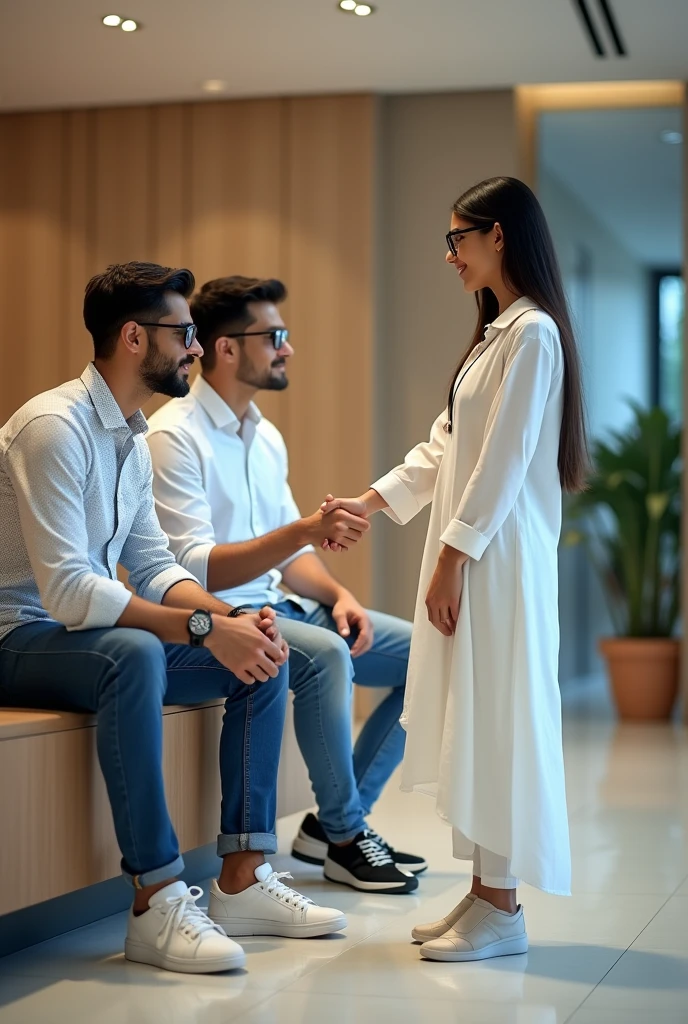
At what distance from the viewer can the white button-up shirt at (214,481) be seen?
3.11 meters

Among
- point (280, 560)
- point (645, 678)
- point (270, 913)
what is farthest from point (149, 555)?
point (645, 678)

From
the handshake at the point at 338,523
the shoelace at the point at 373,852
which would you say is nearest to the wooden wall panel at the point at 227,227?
the shoelace at the point at 373,852

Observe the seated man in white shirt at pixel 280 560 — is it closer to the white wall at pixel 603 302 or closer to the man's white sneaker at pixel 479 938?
the man's white sneaker at pixel 479 938

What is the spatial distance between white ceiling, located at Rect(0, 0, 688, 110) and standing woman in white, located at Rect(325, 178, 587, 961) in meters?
2.79

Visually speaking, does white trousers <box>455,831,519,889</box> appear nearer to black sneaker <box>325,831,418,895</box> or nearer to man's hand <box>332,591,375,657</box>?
black sneaker <box>325,831,418,895</box>

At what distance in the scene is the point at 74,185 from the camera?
6273 millimetres

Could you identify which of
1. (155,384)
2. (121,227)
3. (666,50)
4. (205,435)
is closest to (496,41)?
(666,50)

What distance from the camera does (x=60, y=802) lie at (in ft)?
7.63

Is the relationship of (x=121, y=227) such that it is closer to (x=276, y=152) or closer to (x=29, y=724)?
(x=276, y=152)

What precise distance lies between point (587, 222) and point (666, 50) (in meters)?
3.15

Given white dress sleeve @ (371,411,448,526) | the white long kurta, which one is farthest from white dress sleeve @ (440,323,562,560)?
white dress sleeve @ (371,411,448,526)

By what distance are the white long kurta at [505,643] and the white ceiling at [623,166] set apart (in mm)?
4705

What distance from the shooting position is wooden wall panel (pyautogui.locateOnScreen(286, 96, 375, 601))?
594 centimetres

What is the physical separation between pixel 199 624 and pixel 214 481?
902 millimetres
